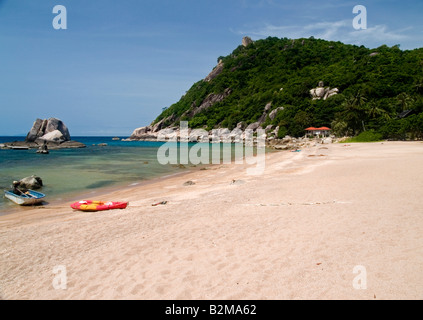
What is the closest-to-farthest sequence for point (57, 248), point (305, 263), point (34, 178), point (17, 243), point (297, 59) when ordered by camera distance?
point (305, 263)
point (57, 248)
point (17, 243)
point (34, 178)
point (297, 59)

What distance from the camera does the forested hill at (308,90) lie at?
2398 inches

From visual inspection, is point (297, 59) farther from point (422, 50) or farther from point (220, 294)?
point (220, 294)

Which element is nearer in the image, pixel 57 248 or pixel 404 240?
pixel 404 240

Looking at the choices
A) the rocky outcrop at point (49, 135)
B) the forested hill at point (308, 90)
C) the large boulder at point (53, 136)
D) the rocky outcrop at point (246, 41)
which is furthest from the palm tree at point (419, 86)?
the rocky outcrop at point (246, 41)

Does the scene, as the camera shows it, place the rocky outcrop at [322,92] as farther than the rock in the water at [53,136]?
Yes

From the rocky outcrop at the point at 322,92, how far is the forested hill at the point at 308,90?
32 centimetres

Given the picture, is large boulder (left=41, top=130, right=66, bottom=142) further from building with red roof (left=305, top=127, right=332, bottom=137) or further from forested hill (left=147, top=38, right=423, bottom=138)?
building with red roof (left=305, top=127, right=332, bottom=137)

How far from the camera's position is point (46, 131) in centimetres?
8394

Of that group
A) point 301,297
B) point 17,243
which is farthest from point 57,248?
point 301,297

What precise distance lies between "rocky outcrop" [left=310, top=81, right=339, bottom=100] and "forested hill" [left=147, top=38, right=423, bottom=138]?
1.07 feet

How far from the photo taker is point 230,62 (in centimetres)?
15062

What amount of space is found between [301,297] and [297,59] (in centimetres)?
13416

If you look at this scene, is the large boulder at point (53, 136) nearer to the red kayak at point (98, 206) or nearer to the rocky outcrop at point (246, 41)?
the red kayak at point (98, 206)

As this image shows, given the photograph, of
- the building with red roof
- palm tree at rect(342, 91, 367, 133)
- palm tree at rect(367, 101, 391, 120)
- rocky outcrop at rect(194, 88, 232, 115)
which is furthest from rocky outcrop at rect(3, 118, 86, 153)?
palm tree at rect(367, 101, 391, 120)
